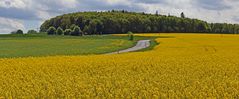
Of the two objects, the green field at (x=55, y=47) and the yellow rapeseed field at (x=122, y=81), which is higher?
the yellow rapeseed field at (x=122, y=81)

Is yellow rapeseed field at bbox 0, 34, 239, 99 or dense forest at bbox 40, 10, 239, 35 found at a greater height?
yellow rapeseed field at bbox 0, 34, 239, 99

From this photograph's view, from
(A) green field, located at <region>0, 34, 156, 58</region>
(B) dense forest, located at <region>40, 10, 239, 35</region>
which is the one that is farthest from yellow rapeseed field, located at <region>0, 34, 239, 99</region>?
(B) dense forest, located at <region>40, 10, 239, 35</region>

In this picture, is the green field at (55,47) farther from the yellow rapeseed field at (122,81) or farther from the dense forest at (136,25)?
the dense forest at (136,25)

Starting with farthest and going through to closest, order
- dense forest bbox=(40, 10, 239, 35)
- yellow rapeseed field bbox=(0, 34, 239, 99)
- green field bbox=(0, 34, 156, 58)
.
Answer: dense forest bbox=(40, 10, 239, 35) → green field bbox=(0, 34, 156, 58) → yellow rapeseed field bbox=(0, 34, 239, 99)

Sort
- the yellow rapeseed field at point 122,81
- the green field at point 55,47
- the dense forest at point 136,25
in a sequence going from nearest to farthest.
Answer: the yellow rapeseed field at point 122,81 → the green field at point 55,47 → the dense forest at point 136,25

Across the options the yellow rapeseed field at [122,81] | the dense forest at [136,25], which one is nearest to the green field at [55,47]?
the yellow rapeseed field at [122,81]

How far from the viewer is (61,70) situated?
17016 mm

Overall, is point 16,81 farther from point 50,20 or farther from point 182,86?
point 50,20

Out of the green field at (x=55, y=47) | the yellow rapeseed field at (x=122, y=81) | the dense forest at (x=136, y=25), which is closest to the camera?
the yellow rapeseed field at (x=122, y=81)

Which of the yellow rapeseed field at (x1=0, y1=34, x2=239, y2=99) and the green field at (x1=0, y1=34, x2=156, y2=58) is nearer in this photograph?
the yellow rapeseed field at (x1=0, y1=34, x2=239, y2=99)

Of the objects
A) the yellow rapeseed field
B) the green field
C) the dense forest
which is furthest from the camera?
the dense forest

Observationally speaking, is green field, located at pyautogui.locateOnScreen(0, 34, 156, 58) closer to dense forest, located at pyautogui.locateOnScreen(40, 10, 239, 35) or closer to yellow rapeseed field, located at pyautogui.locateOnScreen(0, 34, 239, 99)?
yellow rapeseed field, located at pyautogui.locateOnScreen(0, 34, 239, 99)

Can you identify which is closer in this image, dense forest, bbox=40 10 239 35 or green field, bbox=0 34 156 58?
green field, bbox=0 34 156 58

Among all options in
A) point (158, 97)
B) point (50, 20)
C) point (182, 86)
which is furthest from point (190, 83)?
point (50, 20)
